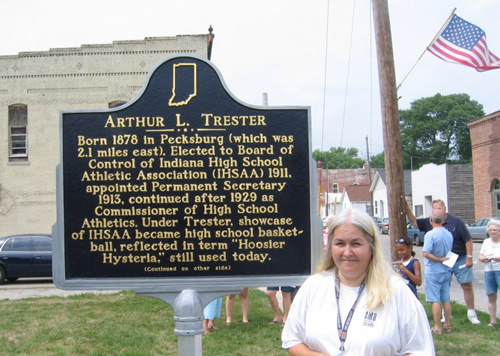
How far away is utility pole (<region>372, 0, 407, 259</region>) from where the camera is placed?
7.92 m

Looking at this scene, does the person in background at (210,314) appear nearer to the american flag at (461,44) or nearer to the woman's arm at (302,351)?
the woman's arm at (302,351)

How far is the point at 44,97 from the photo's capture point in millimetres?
23312

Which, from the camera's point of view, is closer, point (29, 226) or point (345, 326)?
point (345, 326)

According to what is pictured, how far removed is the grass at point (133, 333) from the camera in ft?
23.0

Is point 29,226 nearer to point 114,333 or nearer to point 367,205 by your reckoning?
point 114,333

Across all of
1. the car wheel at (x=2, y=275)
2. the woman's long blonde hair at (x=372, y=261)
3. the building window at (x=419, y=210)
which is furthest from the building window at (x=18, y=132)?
the building window at (x=419, y=210)

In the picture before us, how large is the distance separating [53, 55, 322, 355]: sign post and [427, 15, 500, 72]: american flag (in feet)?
21.5

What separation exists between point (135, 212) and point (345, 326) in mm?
1900

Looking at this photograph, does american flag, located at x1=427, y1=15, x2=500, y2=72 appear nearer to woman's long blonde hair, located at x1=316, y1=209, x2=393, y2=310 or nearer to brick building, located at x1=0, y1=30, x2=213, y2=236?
woman's long blonde hair, located at x1=316, y1=209, x2=393, y2=310

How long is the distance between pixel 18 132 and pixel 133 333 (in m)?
18.0

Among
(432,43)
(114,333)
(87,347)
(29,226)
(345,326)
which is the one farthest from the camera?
(29,226)

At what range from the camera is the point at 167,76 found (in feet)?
14.0

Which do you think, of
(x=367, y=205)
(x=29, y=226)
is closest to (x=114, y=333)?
(x=29, y=226)

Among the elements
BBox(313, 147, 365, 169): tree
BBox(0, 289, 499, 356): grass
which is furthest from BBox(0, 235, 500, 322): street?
BBox(313, 147, 365, 169): tree
